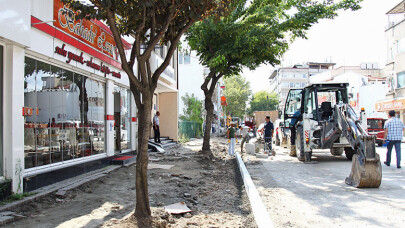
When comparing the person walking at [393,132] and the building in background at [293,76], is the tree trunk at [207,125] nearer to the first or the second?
the person walking at [393,132]

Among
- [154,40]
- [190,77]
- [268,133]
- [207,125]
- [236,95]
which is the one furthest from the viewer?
Answer: [236,95]

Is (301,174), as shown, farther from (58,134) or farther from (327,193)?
(58,134)

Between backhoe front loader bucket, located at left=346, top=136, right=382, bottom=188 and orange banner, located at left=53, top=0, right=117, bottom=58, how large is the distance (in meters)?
7.09

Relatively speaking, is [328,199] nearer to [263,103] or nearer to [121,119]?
[121,119]

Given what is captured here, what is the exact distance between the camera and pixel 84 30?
9047 mm

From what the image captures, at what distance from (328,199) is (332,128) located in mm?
4798

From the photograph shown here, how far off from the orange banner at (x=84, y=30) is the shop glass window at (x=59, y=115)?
1028 mm

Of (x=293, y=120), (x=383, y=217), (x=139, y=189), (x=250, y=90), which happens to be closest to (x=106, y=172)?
(x=139, y=189)

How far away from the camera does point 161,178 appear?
8.80 m

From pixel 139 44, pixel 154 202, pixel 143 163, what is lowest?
pixel 154 202

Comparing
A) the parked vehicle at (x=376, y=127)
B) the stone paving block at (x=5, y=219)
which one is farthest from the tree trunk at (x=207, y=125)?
the stone paving block at (x=5, y=219)

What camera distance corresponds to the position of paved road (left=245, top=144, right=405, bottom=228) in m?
4.99

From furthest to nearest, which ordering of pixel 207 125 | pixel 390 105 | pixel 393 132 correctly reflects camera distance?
pixel 390 105
pixel 207 125
pixel 393 132

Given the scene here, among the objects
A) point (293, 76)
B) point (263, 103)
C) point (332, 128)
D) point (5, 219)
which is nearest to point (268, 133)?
point (332, 128)
